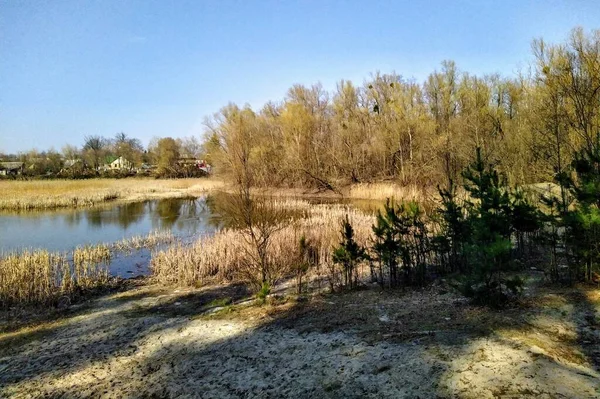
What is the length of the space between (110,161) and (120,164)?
3.50 meters

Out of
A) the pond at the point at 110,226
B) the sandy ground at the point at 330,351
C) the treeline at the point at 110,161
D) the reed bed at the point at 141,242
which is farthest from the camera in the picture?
the treeline at the point at 110,161

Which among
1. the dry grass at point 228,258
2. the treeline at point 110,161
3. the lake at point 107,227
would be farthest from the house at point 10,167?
the dry grass at point 228,258

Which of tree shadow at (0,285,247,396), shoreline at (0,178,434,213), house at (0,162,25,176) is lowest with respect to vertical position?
tree shadow at (0,285,247,396)

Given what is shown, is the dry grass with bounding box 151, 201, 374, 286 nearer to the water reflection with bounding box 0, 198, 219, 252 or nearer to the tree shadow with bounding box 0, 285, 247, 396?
the tree shadow with bounding box 0, 285, 247, 396

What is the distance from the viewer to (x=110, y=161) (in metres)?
84.2

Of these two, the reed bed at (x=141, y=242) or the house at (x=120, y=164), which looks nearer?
the reed bed at (x=141, y=242)


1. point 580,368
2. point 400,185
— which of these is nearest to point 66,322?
point 580,368

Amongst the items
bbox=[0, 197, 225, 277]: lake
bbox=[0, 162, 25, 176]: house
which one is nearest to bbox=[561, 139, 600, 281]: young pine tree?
bbox=[0, 197, 225, 277]: lake

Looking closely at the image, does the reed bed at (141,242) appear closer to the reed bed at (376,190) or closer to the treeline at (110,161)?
the reed bed at (376,190)

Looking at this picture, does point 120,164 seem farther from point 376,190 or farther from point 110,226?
point 110,226

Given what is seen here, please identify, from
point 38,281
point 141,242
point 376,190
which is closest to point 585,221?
point 38,281

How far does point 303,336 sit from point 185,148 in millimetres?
84070

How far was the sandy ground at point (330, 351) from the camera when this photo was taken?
358 centimetres

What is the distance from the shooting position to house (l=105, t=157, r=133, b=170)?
8100cm
